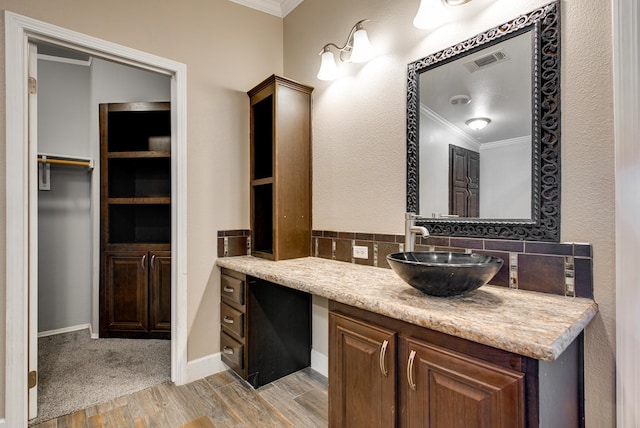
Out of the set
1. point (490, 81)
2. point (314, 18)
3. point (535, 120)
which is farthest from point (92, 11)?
point (535, 120)

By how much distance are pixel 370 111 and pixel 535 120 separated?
36.8 inches

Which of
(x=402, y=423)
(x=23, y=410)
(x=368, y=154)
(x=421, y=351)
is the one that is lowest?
(x=23, y=410)

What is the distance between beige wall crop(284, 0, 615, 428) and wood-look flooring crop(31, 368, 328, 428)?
3.72 feet

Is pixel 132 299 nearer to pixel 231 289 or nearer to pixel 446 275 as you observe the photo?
pixel 231 289

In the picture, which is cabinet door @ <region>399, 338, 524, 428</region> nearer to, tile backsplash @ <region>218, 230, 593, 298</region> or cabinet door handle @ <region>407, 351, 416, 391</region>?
cabinet door handle @ <region>407, 351, 416, 391</region>

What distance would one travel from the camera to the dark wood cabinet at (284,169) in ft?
7.29

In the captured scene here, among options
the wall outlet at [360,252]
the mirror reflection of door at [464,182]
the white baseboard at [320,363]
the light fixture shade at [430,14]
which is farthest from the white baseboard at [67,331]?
the light fixture shade at [430,14]

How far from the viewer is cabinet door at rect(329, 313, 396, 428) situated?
1.17 meters

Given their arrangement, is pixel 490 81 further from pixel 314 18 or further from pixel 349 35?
pixel 314 18

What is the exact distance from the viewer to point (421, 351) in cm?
107

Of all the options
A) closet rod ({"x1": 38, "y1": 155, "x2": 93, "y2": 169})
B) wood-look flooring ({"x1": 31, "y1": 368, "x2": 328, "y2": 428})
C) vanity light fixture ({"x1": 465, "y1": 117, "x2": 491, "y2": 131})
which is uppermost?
closet rod ({"x1": 38, "y1": 155, "x2": 93, "y2": 169})

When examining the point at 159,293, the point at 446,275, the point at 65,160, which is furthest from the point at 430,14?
the point at 65,160

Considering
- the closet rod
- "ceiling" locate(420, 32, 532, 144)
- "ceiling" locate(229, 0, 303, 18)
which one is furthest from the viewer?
the closet rod

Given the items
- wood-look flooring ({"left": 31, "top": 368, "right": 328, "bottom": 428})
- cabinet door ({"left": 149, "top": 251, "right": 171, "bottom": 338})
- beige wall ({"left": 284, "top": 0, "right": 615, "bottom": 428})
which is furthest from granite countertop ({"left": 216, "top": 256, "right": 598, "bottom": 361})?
cabinet door ({"left": 149, "top": 251, "right": 171, "bottom": 338})
